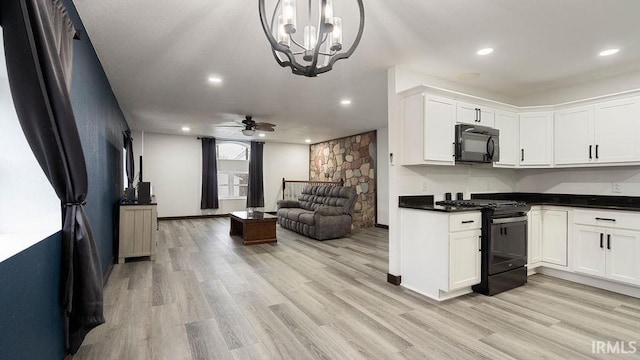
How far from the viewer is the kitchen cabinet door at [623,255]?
9.98ft

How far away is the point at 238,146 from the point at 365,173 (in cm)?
435

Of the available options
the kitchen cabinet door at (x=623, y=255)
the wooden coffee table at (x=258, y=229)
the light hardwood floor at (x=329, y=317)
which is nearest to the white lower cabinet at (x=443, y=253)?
the light hardwood floor at (x=329, y=317)

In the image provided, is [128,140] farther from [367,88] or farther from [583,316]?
[583,316]

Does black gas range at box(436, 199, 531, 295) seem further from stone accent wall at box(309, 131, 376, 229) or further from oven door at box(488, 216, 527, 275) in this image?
stone accent wall at box(309, 131, 376, 229)

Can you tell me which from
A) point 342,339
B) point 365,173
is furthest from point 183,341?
point 365,173

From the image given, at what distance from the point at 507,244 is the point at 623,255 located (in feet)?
3.68

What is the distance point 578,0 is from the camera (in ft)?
7.06

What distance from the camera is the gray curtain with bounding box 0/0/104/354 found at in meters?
1.30

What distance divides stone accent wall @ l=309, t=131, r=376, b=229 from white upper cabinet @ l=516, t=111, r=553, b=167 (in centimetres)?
367

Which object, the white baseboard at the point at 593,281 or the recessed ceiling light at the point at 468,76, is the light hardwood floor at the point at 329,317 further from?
the recessed ceiling light at the point at 468,76

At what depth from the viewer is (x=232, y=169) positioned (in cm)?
946

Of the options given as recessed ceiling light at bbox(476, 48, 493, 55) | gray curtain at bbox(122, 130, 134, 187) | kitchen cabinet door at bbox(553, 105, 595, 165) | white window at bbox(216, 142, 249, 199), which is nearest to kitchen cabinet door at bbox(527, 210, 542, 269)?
kitchen cabinet door at bbox(553, 105, 595, 165)

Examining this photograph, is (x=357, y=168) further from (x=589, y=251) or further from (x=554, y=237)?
(x=589, y=251)

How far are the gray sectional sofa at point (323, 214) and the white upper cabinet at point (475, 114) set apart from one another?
3159 millimetres
